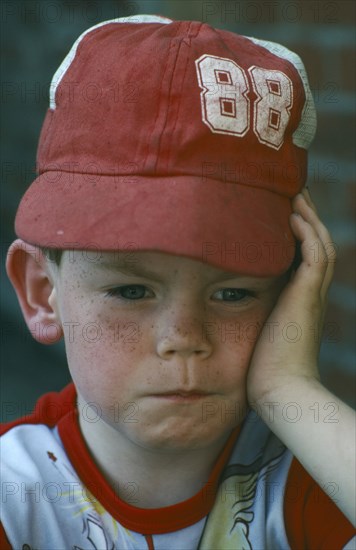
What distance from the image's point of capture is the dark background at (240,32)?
249 cm

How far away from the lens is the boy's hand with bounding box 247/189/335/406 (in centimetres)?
153

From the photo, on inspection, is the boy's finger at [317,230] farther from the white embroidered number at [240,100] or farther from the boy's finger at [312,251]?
the white embroidered number at [240,100]

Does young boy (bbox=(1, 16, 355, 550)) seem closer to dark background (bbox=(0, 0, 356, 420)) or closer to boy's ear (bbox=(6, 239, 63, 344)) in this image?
boy's ear (bbox=(6, 239, 63, 344))

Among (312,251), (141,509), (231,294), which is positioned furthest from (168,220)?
(141,509)

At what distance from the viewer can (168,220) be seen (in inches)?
52.6

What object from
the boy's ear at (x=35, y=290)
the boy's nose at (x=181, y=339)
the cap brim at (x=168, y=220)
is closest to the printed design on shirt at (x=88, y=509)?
the boy's ear at (x=35, y=290)

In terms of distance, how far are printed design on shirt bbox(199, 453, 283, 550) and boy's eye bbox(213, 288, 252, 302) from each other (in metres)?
0.38

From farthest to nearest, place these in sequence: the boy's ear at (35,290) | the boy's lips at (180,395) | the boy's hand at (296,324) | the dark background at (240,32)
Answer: the dark background at (240,32), the boy's ear at (35,290), the boy's hand at (296,324), the boy's lips at (180,395)

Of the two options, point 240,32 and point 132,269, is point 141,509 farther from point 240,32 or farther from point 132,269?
point 240,32

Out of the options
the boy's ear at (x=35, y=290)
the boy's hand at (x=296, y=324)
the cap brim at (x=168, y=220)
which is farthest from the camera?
the boy's ear at (x=35, y=290)

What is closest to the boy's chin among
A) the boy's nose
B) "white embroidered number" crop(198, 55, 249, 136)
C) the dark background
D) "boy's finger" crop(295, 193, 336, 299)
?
the boy's nose

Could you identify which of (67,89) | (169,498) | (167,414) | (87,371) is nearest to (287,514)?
(169,498)

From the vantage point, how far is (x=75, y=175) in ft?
4.77

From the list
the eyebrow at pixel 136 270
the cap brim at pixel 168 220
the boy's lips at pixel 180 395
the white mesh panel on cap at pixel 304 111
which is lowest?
the boy's lips at pixel 180 395
